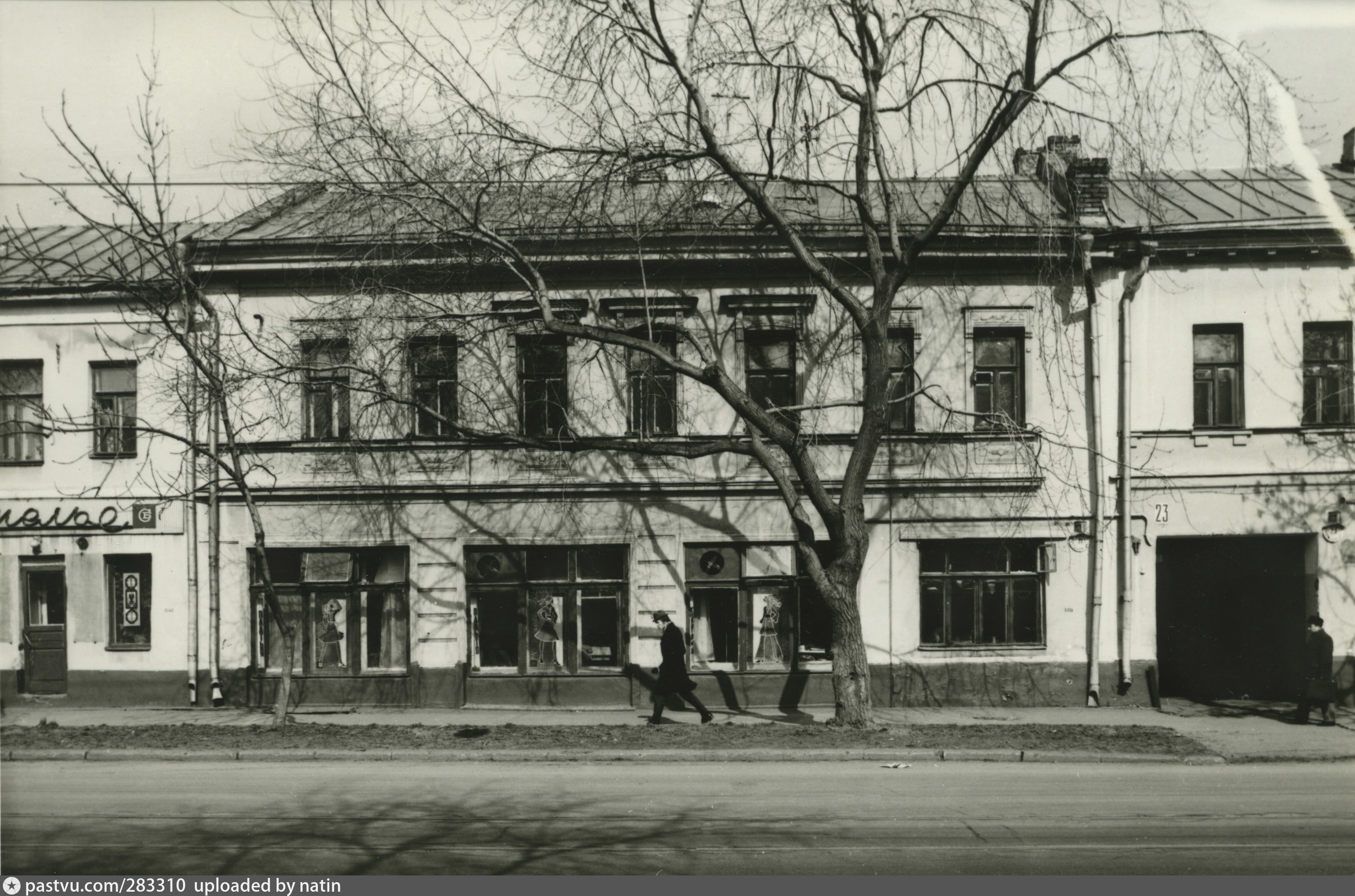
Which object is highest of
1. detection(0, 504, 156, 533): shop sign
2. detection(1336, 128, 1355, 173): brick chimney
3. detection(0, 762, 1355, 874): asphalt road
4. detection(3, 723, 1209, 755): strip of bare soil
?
detection(1336, 128, 1355, 173): brick chimney

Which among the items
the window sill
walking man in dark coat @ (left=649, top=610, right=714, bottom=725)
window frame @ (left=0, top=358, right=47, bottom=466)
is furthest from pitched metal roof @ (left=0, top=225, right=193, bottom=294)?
the window sill

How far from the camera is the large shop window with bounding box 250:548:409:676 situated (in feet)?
56.5

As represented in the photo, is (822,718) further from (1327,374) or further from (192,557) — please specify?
(192,557)

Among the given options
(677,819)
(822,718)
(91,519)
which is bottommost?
(822,718)

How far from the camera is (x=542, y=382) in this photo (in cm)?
1719

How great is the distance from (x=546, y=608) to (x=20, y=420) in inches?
367

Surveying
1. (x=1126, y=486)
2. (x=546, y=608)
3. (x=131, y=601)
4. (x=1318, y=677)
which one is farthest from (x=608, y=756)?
(x=1318, y=677)

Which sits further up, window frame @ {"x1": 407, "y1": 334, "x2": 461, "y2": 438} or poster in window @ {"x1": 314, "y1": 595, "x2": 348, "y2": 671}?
window frame @ {"x1": 407, "y1": 334, "x2": 461, "y2": 438}

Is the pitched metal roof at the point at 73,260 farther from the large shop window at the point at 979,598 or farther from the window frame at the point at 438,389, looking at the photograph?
the large shop window at the point at 979,598

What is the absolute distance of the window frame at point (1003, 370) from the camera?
17.0 meters

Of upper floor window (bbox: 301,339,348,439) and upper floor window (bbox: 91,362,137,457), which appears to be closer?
upper floor window (bbox: 301,339,348,439)

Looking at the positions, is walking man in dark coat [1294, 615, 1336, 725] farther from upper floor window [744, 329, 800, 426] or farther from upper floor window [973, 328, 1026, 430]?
upper floor window [744, 329, 800, 426]

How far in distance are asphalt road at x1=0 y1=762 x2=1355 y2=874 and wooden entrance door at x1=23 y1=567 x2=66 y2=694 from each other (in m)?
5.64

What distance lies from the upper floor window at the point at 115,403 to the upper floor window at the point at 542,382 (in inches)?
256
